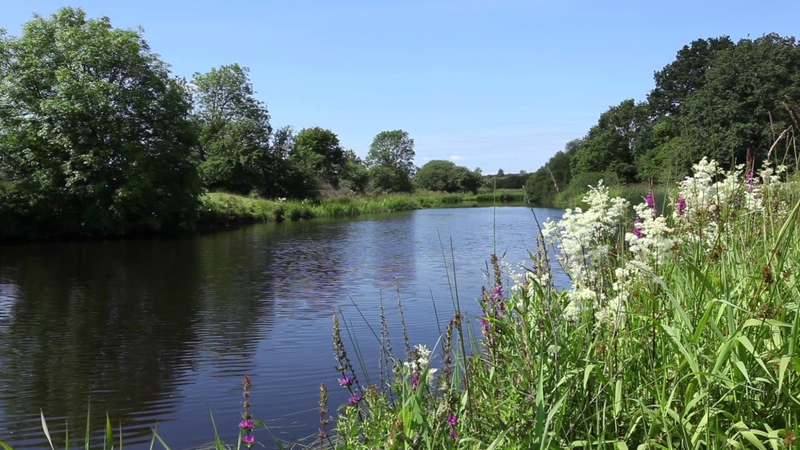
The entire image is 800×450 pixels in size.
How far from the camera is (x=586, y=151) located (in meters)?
62.8

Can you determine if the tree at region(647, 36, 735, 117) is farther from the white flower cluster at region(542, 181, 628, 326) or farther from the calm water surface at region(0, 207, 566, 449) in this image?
the white flower cluster at region(542, 181, 628, 326)

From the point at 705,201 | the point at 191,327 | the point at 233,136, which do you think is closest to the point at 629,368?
the point at 705,201

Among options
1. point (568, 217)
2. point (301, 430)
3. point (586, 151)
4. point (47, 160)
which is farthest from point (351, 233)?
point (586, 151)

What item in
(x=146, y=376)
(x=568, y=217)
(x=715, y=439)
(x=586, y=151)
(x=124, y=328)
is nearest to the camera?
(x=715, y=439)

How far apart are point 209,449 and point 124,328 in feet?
18.7

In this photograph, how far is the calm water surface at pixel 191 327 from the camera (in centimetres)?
653

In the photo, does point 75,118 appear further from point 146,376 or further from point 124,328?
point 146,376

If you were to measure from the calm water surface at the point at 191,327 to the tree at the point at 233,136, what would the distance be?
68.5 feet

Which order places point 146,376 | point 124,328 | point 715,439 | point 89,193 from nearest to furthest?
point 715,439 → point 146,376 → point 124,328 → point 89,193

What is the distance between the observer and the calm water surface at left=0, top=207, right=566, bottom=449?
21.4ft

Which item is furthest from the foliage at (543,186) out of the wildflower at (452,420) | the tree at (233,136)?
the tree at (233,136)

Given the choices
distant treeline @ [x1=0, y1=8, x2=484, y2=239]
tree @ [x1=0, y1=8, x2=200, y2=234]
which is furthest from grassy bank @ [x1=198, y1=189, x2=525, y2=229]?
tree @ [x1=0, y1=8, x2=200, y2=234]

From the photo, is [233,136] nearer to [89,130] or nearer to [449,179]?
[89,130]

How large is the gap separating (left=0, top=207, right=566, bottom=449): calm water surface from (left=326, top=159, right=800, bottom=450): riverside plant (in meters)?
0.57
